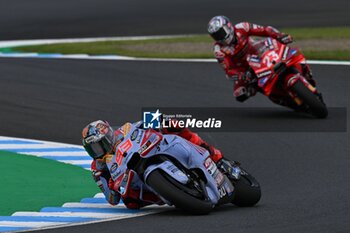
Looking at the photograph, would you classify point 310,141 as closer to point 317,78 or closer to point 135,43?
point 317,78

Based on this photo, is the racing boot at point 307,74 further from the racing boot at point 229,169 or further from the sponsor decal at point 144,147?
the sponsor decal at point 144,147

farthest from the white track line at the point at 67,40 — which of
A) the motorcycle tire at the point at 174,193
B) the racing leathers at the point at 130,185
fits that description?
the motorcycle tire at the point at 174,193

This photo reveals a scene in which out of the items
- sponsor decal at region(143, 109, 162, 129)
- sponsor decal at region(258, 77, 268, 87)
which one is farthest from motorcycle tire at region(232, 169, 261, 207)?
sponsor decal at region(258, 77, 268, 87)

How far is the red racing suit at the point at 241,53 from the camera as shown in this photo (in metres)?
18.3

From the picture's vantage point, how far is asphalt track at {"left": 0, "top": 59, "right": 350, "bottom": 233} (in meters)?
11.1

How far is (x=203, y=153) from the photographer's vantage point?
1188 cm

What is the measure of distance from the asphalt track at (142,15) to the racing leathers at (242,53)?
10.5m

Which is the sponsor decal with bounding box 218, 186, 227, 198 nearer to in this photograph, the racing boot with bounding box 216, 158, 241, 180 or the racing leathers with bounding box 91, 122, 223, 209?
the racing boot with bounding box 216, 158, 241, 180

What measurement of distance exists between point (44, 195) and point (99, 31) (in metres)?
16.5

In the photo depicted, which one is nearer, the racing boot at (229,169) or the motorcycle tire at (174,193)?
the motorcycle tire at (174,193)

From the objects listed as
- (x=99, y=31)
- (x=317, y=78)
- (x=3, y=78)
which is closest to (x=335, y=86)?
(x=317, y=78)

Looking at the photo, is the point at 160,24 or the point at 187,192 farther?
the point at 160,24

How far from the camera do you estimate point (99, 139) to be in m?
11.9

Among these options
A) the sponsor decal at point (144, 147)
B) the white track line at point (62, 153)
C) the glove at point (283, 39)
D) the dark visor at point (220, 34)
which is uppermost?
the sponsor decal at point (144, 147)
